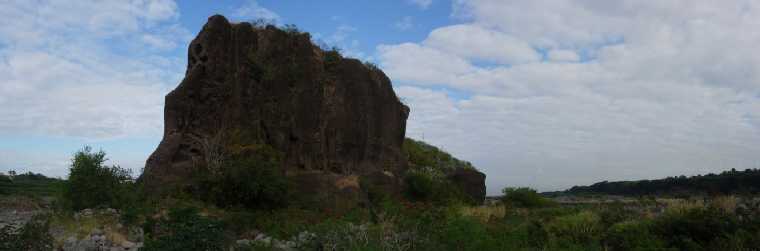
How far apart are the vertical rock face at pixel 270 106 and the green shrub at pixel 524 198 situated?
8.40 meters

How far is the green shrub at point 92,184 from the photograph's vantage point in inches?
728

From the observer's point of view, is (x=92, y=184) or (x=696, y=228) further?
(x=92, y=184)

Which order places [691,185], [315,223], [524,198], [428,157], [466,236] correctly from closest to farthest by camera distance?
1. [466,236]
2. [315,223]
3. [524,198]
4. [428,157]
5. [691,185]

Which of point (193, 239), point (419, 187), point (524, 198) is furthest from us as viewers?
point (524, 198)

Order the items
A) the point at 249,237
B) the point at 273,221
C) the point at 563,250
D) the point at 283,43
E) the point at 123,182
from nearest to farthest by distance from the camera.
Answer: the point at 563,250, the point at 249,237, the point at 273,221, the point at 123,182, the point at 283,43

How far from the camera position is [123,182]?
18922 millimetres

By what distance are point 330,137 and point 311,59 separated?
151 inches

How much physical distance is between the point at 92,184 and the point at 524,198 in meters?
24.3

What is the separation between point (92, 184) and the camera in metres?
18.5

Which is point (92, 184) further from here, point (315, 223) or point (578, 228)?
point (578, 228)

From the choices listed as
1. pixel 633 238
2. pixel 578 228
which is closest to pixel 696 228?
pixel 633 238

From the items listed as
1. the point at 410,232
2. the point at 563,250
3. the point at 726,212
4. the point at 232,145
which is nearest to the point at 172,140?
the point at 232,145

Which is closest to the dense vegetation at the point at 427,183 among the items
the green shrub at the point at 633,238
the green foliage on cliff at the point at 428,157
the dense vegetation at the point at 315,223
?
the green foliage on cliff at the point at 428,157

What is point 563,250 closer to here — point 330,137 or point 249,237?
point 249,237
